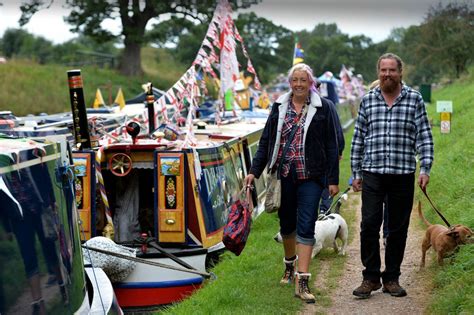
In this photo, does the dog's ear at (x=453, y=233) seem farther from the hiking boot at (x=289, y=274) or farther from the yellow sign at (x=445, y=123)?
the yellow sign at (x=445, y=123)

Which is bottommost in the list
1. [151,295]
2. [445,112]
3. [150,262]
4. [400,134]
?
[151,295]

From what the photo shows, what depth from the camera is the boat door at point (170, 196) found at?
34.0ft

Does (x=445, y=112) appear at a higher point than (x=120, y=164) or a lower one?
lower

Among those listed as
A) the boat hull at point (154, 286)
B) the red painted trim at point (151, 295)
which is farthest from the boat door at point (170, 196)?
the red painted trim at point (151, 295)

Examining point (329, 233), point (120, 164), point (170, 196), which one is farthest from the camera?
point (120, 164)

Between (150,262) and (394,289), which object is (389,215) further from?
(150,262)

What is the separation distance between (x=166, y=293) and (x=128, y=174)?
175 centimetres

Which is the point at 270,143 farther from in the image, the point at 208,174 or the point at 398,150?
the point at 208,174

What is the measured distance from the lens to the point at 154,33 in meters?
50.9

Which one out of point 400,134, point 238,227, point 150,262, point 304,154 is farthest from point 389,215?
point 150,262

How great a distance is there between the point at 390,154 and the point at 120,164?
15.5ft

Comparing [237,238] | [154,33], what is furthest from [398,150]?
[154,33]

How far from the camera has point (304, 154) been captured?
7.13m

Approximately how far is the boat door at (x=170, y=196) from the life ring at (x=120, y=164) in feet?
1.48
